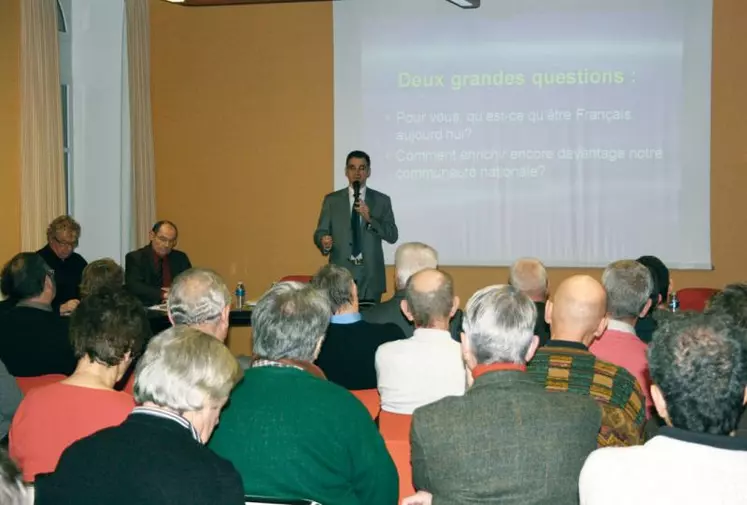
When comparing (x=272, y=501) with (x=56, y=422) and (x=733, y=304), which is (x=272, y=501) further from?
(x=733, y=304)

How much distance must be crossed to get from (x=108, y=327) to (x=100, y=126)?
19.0 ft

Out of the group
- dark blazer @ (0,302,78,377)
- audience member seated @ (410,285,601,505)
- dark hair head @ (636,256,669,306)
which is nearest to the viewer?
audience member seated @ (410,285,601,505)

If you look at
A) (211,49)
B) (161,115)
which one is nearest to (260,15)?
(211,49)

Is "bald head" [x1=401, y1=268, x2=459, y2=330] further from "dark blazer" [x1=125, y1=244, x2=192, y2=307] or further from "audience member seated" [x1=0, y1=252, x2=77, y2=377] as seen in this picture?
"dark blazer" [x1=125, y1=244, x2=192, y2=307]

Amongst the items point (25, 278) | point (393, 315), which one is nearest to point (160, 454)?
point (393, 315)

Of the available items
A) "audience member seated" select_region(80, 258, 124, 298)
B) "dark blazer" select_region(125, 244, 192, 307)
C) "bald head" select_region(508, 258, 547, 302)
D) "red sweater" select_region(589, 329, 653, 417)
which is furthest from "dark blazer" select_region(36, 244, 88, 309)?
"red sweater" select_region(589, 329, 653, 417)

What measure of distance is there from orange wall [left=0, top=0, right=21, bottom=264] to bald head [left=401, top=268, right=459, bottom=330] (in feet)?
15.3

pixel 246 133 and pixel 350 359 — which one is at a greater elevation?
pixel 246 133

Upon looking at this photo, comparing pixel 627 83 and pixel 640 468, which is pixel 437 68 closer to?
pixel 627 83

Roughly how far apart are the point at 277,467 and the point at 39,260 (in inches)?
105

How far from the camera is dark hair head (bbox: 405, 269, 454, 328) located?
354 cm

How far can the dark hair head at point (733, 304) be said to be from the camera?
3281 mm

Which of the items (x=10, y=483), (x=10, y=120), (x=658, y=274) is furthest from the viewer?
(x=10, y=120)

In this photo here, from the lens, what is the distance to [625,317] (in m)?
3.82
